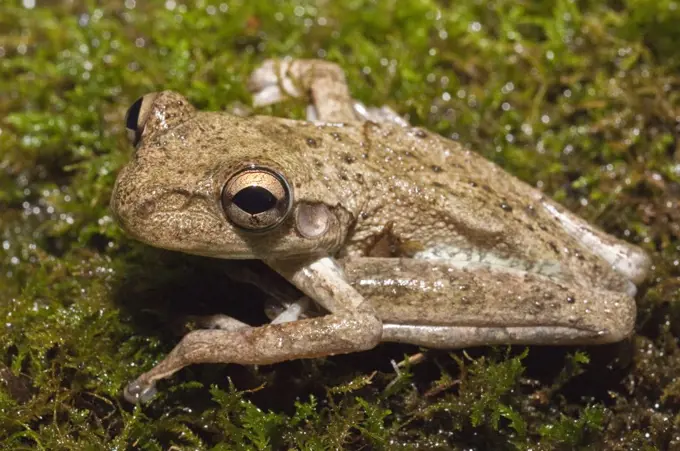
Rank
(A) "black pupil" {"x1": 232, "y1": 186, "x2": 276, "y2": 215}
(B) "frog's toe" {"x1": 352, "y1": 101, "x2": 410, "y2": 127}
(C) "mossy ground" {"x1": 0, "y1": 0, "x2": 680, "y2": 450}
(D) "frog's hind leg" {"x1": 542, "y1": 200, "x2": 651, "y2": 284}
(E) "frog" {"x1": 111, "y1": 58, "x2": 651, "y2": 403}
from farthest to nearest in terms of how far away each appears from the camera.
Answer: (B) "frog's toe" {"x1": 352, "y1": 101, "x2": 410, "y2": 127} → (D) "frog's hind leg" {"x1": 542, "y1": 200, "x2": 651, "y2": 284} → (C) "mossy ground" {"x1": 0, "y1": 0, "x2": 680, "y2": 450} → (E) "frog" {"x1": 111, "y1": 58, "x2": 651, "y2": 403} → (A) "black pupil" {"x1": 232, "y1": 186, "x2": 276, "y2": 215}

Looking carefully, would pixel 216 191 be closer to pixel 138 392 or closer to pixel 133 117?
pixel 133 117

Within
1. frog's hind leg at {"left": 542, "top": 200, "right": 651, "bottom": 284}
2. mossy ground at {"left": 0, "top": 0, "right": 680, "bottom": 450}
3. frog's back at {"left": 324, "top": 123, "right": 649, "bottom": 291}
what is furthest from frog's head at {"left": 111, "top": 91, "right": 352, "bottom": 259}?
frog's hind leg at {"left": 542, "top": 200, "right": 651, "bottom": 284}

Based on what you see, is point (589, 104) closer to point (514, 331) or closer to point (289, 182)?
point (514, 331)

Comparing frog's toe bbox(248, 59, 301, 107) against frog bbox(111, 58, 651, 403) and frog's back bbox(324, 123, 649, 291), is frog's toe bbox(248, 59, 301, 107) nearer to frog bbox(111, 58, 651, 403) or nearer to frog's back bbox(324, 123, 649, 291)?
frog bbox(111, 58, 651, 403)

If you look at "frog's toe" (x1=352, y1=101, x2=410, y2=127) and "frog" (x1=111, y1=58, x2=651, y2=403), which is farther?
"frog's toe" (x1=352, y1=101, x2=410, y2=127)

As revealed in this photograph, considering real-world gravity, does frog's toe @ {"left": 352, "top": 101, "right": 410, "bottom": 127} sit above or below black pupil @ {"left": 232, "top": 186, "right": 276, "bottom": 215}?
above

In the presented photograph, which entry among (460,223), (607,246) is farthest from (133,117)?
(607,246)
